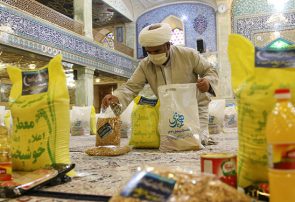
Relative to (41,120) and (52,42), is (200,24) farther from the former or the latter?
(41,120)

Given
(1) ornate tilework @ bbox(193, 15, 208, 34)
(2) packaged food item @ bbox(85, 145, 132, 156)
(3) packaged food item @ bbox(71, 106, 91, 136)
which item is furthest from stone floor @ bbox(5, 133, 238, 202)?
(1) ornate tilework @ bbox(193, 15, 208, 34)

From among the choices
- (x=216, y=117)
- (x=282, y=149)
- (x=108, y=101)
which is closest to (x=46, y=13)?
(x=216, y=117)

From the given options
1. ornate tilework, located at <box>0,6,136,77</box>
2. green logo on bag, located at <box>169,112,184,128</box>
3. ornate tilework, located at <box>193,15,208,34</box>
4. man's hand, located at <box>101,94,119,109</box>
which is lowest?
green logo on bag, located at <box>169,112,184,128</box>

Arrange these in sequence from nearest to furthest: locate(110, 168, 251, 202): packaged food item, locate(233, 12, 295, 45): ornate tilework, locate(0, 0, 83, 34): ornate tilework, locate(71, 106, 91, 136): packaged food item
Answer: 1. locate(110, 168, 251, 202): packaged food item
2. locate(71, 106, 91, 136): packaged food item
3. locate(0, 0, 83, 34): ornate tilework
4. locate(233, 12, 295, 45): ornate tilework

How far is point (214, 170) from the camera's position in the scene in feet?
3.85

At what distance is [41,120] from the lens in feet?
5.41

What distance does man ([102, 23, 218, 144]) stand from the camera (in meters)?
2.67

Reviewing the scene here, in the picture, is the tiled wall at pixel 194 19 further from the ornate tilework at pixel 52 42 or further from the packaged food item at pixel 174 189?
the packaged food item at pixel 174 189

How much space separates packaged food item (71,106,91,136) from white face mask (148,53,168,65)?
267cm

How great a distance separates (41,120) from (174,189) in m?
0.93

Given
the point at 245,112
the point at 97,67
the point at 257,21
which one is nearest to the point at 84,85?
the point at 97,67

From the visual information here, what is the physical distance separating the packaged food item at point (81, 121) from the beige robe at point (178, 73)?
92.4 inches

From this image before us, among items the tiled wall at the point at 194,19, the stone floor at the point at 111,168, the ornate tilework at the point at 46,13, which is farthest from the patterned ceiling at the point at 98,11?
the stone floor at the point at 111,168

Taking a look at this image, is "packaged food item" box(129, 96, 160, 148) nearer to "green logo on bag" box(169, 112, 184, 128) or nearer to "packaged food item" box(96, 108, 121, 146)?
"packaged food item" box(96, 108, 121, 146)
